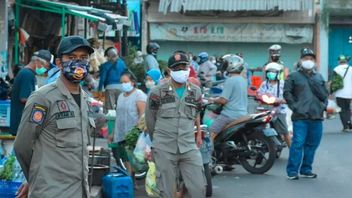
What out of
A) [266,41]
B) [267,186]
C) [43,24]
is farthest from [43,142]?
[266,41]

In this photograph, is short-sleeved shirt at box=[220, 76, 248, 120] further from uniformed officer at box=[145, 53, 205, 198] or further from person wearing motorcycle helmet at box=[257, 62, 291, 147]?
uniformed officer at box=[145, 53, 205, 198]

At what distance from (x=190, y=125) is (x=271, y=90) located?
596 centimetres

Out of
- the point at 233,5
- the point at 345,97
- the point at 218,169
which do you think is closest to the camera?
the point at 218,169

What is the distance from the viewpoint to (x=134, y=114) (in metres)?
10.7

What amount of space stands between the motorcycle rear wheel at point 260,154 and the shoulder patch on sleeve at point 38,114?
7.09 metres

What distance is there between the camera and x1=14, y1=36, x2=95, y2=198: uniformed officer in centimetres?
536

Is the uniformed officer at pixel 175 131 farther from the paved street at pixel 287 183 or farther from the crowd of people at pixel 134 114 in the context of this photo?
the paved street at pixel 287 183

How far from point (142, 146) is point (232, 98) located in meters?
2.47

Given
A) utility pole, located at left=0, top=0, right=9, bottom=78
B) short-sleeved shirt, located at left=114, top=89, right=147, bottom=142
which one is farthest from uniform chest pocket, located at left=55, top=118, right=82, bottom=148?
utility pole, located at left=0, top=0, right=9, bottom=78

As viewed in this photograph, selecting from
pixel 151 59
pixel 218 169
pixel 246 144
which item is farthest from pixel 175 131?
pixel 151 59

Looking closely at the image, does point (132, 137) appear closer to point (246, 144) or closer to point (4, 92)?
point (246, 144)

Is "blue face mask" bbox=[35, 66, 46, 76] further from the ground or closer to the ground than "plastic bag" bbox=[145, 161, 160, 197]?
further from the ground

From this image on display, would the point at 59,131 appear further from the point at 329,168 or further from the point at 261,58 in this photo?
the point at 261,58

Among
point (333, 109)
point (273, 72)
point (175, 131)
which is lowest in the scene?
point (333, 109)
